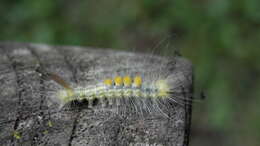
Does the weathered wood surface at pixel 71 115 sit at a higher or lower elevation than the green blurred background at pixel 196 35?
lower

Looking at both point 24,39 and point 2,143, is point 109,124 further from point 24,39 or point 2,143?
point 24,39

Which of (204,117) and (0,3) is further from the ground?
(0,3)

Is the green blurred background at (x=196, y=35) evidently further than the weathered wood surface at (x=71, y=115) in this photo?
Yes

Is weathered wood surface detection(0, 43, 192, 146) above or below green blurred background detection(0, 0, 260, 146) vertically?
below

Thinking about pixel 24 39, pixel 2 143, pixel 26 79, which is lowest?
pixel 2 143

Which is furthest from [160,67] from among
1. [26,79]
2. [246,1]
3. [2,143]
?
[246,1]
